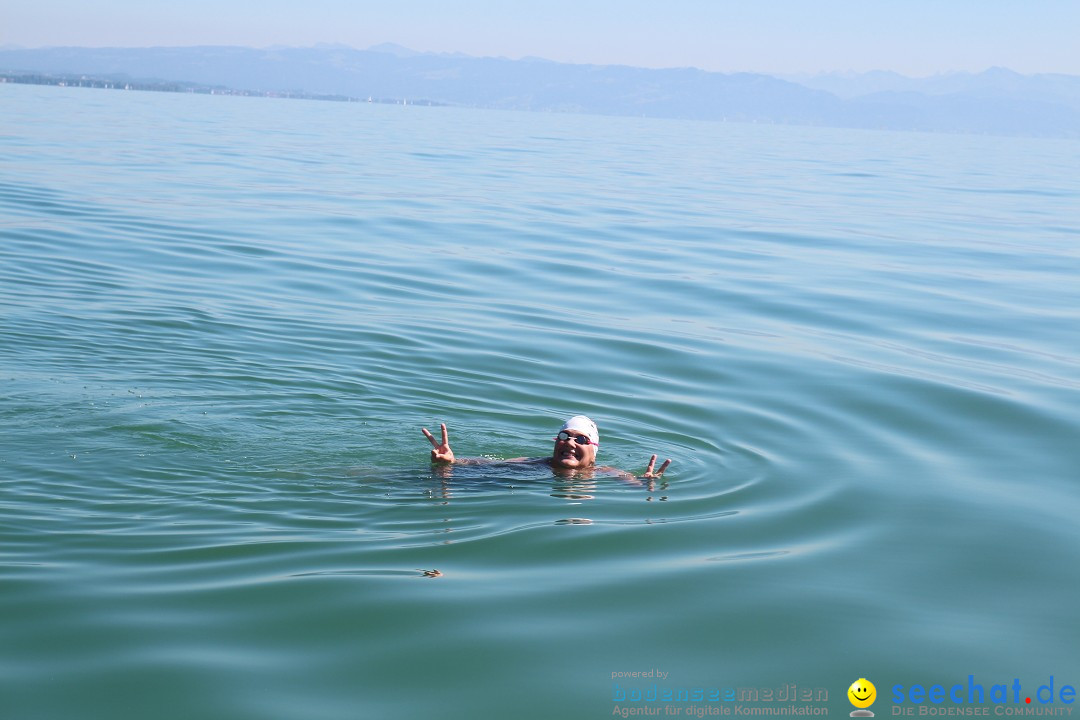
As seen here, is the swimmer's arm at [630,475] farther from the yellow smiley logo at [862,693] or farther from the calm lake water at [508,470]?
the yellow smiley logo at [862,693]

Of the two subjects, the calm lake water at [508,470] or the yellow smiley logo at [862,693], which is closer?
the yellow smiley logo at [862,693]

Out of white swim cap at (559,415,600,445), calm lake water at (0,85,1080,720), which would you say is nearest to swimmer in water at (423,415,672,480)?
white swim cap at (559,415,600,445)

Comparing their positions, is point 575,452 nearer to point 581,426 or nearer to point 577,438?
point 577,438

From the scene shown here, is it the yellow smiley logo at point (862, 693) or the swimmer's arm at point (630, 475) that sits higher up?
the swimmer's arm at point (630, 475)

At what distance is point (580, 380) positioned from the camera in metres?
14.0

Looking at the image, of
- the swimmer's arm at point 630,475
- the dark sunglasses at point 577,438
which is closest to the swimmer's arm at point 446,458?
the dark sunglasses at point 577,438

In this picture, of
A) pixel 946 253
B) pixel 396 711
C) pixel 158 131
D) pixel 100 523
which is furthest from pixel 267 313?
pixel 158 131

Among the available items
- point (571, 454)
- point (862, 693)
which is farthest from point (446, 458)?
point (862, 693)

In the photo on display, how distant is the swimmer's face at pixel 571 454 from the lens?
10.1 metres

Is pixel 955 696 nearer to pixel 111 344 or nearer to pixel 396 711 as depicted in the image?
pixel 396 711

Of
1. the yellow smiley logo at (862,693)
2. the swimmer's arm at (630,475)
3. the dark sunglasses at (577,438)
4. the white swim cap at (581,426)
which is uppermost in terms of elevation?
the white swim cap at (581,426)

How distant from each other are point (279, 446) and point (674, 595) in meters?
4.77

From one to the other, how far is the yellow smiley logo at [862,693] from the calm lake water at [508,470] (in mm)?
58

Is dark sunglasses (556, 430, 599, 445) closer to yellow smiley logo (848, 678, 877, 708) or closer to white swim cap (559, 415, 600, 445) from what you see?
white swim cap (559, 415, 600, 445)
